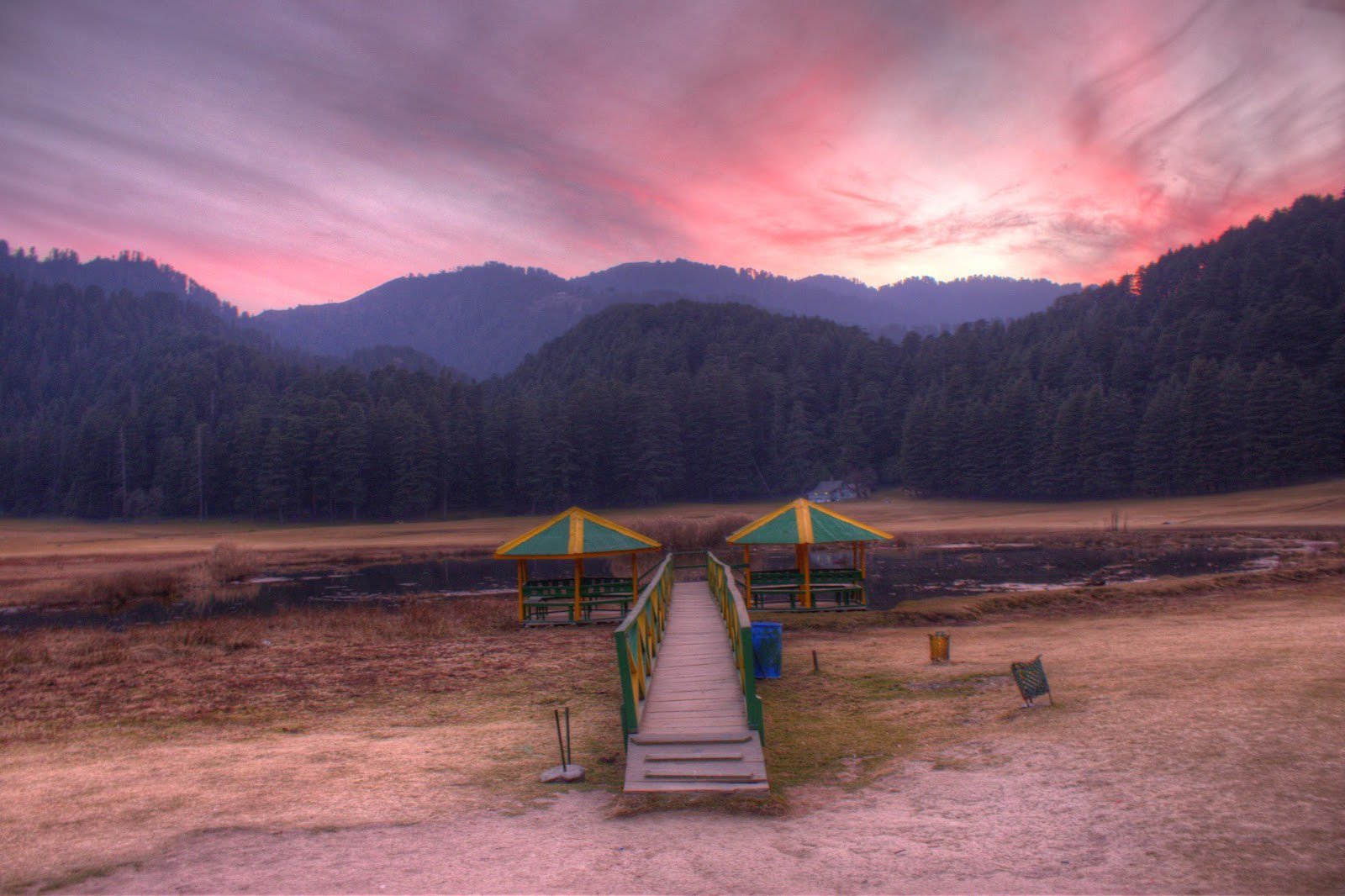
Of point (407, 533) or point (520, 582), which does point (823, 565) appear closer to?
point (520, 582)

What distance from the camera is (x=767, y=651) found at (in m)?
16.0

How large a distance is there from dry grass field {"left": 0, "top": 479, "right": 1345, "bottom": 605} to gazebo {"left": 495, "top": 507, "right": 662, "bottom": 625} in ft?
76.5

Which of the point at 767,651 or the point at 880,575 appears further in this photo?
the point at 880,575

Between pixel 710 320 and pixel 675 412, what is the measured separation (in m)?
54.4

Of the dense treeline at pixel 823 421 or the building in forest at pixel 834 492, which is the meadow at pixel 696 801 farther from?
the building in forest at pixel 834 492

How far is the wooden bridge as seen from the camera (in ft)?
30.2

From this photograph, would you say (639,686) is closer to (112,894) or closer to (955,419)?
(112,894)

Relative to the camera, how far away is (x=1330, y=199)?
13225 cm

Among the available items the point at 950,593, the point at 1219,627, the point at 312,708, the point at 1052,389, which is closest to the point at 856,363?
the point at 1052,389

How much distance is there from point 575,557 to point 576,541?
47 cm

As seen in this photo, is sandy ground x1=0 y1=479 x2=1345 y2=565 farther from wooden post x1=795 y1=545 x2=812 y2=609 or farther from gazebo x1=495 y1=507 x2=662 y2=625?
wooden post x1=795 y1=545 x2=812 y2=609

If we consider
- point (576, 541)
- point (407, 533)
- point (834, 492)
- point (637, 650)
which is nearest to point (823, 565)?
point (576, 541)

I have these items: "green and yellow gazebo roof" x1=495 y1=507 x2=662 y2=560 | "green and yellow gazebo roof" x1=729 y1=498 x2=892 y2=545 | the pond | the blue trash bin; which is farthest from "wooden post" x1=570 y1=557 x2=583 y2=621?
the pond

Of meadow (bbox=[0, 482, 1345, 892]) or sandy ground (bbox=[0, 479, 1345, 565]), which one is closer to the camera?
meadow (bbox=[0, 482, 1345, 892])
